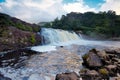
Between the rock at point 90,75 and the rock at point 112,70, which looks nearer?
the rock at point 90,75

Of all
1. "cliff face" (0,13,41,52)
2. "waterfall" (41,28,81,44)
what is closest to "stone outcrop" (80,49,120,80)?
"cliff face" (0,13,41,52)

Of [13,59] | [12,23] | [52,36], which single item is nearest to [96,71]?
[13,59]

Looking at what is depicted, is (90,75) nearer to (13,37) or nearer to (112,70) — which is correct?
(112,70)

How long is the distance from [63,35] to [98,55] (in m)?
30.4

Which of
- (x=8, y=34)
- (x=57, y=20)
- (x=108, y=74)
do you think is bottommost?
(x=108, y=74)

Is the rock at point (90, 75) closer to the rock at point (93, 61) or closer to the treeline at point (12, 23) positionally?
the rock at point (93, 61)

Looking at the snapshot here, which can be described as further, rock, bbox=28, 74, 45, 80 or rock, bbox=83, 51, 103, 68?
rock, bbox=83, 51, 103, 68

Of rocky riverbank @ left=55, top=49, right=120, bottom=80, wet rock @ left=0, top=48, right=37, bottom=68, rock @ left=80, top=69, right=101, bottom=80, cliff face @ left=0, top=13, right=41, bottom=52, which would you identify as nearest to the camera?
rocky riverbank @ left=55, top=49, right=120, bottom=80

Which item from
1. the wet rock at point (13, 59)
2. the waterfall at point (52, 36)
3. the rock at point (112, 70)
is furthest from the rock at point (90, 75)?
the waterfall at point (52, 36)

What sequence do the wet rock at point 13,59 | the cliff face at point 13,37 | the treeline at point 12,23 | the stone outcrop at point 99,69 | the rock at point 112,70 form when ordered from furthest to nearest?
the treeline at point 12,23
the cliff face at point 13,37
the wet rock at point 13,59
the rock at point 112,70
the stone outcrop at point 99,69

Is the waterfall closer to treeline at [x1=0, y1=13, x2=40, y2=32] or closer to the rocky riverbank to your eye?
treeline at [x1=0, y1=13, x2=40, y2=32]

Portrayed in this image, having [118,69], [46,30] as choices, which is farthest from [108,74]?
[46,30]

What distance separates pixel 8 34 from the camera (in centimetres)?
2962

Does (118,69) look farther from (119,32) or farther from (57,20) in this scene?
(57,20)
